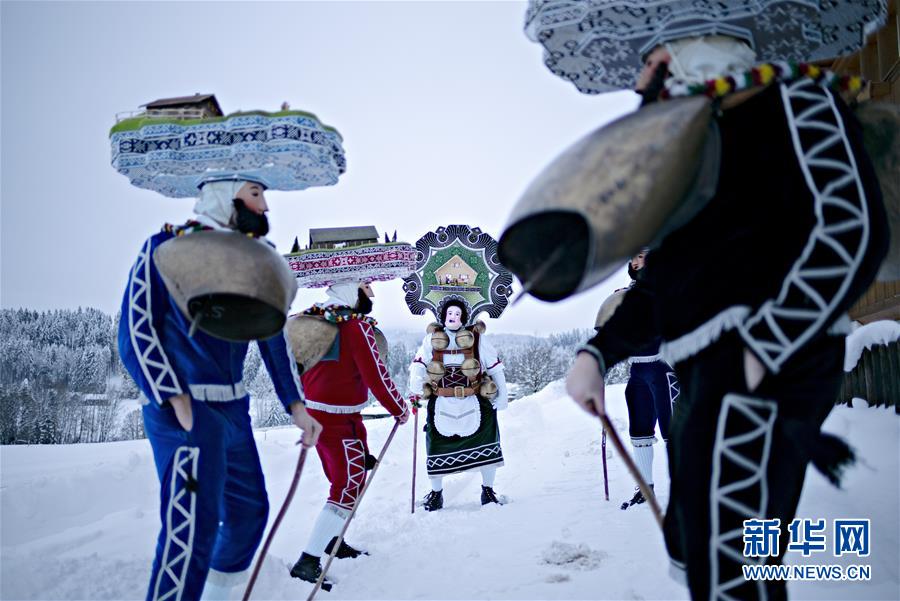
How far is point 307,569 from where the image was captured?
4.22 m

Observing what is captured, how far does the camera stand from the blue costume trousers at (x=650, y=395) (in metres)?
5.65

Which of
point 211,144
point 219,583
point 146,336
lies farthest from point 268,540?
point 211,144

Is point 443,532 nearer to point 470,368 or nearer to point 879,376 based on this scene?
point 470,368

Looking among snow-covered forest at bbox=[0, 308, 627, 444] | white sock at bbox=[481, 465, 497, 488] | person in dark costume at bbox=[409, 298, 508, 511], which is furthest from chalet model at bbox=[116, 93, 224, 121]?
snow-covered forest at bbox=[0, 308, 627, 444]

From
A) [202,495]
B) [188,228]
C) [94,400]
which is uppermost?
[188,228]

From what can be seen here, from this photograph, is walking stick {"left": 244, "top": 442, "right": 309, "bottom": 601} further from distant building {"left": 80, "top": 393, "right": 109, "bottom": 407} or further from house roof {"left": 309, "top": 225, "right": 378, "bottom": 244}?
distant building {"left": 80, "top": 393, "right": 109, "bottom": 407}

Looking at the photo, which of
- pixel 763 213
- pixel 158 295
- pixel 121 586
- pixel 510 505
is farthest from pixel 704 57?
pixel 510 505

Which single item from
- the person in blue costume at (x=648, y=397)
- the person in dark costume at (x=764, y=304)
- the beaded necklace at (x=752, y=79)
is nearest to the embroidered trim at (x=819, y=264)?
the person in dark costume at (x=764, y=304)

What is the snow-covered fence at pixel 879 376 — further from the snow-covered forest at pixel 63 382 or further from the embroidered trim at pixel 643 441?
the snow-covered forest at pixel 63 382

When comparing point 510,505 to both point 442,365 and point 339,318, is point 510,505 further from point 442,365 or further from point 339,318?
point 339,318

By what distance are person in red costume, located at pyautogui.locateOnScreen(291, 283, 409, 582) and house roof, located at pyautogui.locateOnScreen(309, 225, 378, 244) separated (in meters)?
0.61

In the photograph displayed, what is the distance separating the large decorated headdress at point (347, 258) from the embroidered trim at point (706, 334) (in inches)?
159

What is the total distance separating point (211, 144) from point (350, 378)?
2.64 meters

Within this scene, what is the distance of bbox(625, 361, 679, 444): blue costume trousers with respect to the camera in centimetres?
565
